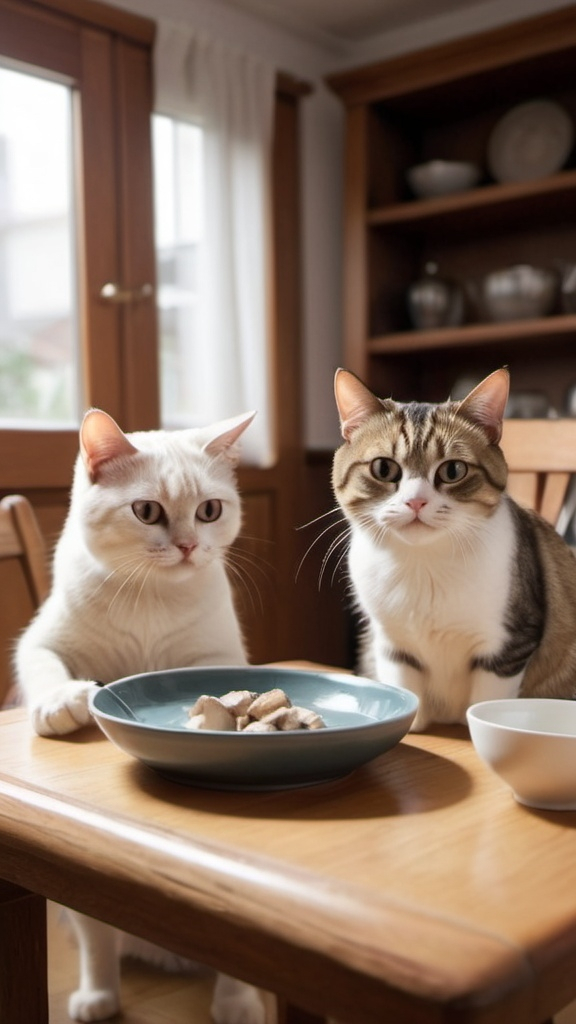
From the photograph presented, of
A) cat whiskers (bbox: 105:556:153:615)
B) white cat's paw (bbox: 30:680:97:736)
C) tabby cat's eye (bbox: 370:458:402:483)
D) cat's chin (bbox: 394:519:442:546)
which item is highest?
tabby cat's eye (bbox: 370:458:402:483)

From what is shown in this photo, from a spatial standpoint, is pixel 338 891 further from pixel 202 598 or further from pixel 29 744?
Result: pixel 202 598

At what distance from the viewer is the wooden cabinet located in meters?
3.06

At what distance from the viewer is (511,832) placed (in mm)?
667

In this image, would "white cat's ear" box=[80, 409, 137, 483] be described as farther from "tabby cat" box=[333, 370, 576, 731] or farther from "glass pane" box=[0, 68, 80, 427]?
"glass pane" box=[0, 68, 80, 427]

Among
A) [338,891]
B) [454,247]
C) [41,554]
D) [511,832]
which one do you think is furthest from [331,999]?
[454,247]

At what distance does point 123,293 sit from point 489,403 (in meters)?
2.14

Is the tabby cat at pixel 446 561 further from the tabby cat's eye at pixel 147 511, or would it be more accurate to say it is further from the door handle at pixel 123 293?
the door handle at pixel 123 293

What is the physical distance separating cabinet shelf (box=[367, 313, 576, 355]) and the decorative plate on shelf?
51 cm

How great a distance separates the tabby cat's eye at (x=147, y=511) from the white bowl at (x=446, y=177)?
2.63 meters

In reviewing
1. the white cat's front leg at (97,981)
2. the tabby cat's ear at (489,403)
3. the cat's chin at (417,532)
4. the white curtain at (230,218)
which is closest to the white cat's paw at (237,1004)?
the white cat's front leg at (97,981)

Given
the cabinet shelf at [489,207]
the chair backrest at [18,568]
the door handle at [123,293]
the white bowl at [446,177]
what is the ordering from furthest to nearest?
the white bowl at [446,177], the cabinet shelf at [489,207], the door handle at [123,293], the chair backrest at [18,568]

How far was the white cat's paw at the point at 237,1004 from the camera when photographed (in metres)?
1.25

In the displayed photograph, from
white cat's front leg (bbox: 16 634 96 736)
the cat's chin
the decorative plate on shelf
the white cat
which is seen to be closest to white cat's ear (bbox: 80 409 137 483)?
the white cat

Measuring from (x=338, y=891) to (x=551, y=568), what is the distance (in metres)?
0.63
